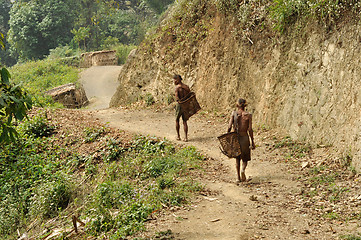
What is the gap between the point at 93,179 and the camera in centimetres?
970

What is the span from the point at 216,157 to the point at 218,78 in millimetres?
4859

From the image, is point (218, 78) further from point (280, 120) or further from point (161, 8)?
point (161, 8)

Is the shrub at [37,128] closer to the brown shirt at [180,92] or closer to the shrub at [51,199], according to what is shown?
the shrub at [51,199]

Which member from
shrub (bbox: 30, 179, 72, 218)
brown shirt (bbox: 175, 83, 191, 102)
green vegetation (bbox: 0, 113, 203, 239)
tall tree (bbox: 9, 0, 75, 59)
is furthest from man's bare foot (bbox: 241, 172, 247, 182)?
tall tree (bbox: 9, 0, 75, 59)

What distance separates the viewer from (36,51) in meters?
43.7

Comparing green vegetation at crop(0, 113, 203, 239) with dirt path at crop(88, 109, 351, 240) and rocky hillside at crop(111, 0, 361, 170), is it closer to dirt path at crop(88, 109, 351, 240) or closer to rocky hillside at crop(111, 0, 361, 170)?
dirt path at crop(88, 109, 351, 240)

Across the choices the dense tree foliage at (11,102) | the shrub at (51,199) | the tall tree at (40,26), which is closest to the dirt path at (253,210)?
the dense tree foliage at (11,102)

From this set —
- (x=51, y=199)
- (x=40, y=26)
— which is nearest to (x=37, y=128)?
(x=51, y=199)

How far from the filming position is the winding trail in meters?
5.34

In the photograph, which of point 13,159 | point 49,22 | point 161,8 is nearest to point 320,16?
point 13,159

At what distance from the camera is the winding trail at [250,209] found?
534 centimetres

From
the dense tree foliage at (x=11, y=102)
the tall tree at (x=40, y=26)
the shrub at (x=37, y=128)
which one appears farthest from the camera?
the tall tree at (x=40, y=26)

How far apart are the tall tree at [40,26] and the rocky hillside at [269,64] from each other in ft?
90.5

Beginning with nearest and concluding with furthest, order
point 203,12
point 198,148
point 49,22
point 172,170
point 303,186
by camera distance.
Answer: point 303,186 < point 172,170 < point 198,148 < point 203,12 < point 49,22
